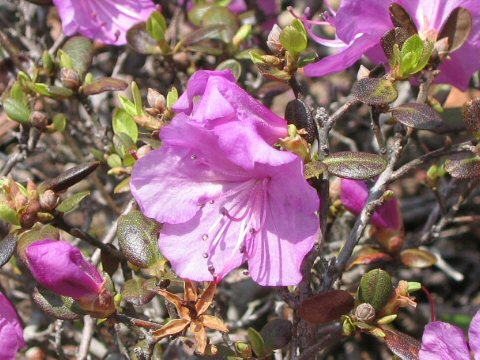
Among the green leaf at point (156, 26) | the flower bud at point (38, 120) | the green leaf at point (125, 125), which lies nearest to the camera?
the green leaf at point (125, 125)

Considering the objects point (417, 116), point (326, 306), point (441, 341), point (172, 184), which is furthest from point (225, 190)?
point (441, 341)

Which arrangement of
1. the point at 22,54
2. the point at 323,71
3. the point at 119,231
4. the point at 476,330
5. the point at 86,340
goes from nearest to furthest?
the point at 476,330, the point at 119,231, the point at 323,71, the point at 86,340, the point at 22,54

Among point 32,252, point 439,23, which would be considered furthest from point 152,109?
point 439,23

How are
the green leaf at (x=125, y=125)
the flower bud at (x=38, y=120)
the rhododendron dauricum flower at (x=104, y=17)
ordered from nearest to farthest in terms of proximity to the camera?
the green leaf at (x=125, y=125)
the flower bud at (x=38, y=120)
the rhododendron dauricum flower at (x=104, y=17)

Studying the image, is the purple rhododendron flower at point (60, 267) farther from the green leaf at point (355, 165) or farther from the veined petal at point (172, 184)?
the green leaf at point (355, 165)

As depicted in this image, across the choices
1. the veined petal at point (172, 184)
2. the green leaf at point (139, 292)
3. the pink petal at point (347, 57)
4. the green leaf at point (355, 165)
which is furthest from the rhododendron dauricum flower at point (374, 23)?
the green leaf at point (139, 292)

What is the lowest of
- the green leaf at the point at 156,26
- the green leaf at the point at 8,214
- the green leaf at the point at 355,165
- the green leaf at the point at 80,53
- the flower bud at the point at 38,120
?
the flower bud at the point at 38,120

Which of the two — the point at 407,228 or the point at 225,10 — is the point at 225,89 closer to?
the point at 225,10

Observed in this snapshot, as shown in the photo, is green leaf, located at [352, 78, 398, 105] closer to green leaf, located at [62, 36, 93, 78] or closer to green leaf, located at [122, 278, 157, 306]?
green leaf, located at [122, 278, 157, 306]
